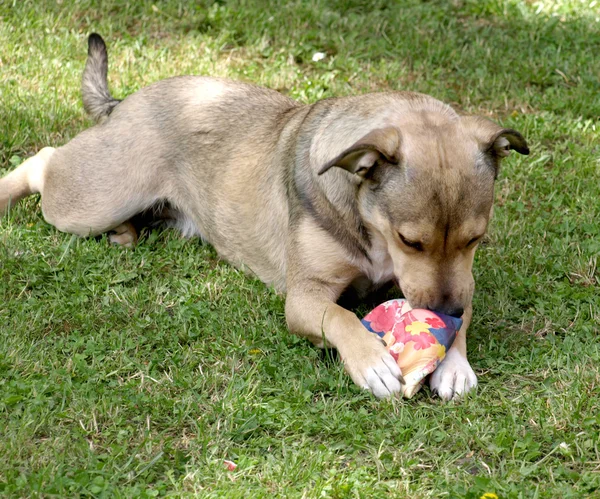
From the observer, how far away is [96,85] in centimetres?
717

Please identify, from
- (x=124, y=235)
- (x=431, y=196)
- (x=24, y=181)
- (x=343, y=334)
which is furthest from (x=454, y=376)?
(x=24, y=181)

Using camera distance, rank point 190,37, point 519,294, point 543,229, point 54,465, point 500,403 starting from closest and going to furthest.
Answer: point 54,465, point 500,403, point 519,294, point 543,229, point 190,37

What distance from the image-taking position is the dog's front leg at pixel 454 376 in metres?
4.76

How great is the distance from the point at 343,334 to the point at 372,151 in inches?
40.5

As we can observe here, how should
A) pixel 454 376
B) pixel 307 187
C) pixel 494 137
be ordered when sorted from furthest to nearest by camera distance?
pixel 307 187
pixel 494 137
pixel 454 376

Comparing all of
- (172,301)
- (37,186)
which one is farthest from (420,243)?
(37,186)

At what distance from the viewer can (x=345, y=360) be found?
16.0 ft

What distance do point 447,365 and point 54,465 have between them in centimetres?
210

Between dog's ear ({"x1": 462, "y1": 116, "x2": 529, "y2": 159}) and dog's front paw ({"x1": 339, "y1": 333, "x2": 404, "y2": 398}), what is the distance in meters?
1.24

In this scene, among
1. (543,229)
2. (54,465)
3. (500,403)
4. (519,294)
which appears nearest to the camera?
(54,465)

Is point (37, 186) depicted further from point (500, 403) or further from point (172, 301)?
point (500, 403)

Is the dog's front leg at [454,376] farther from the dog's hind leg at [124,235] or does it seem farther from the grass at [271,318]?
the dog's hind leg at [124,235]

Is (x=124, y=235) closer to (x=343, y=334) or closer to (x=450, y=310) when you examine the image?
(x=343, y=334)

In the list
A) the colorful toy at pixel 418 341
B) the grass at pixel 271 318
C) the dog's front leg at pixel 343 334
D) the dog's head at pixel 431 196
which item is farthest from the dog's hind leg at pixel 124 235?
the colorful toy at pixel 418 341
